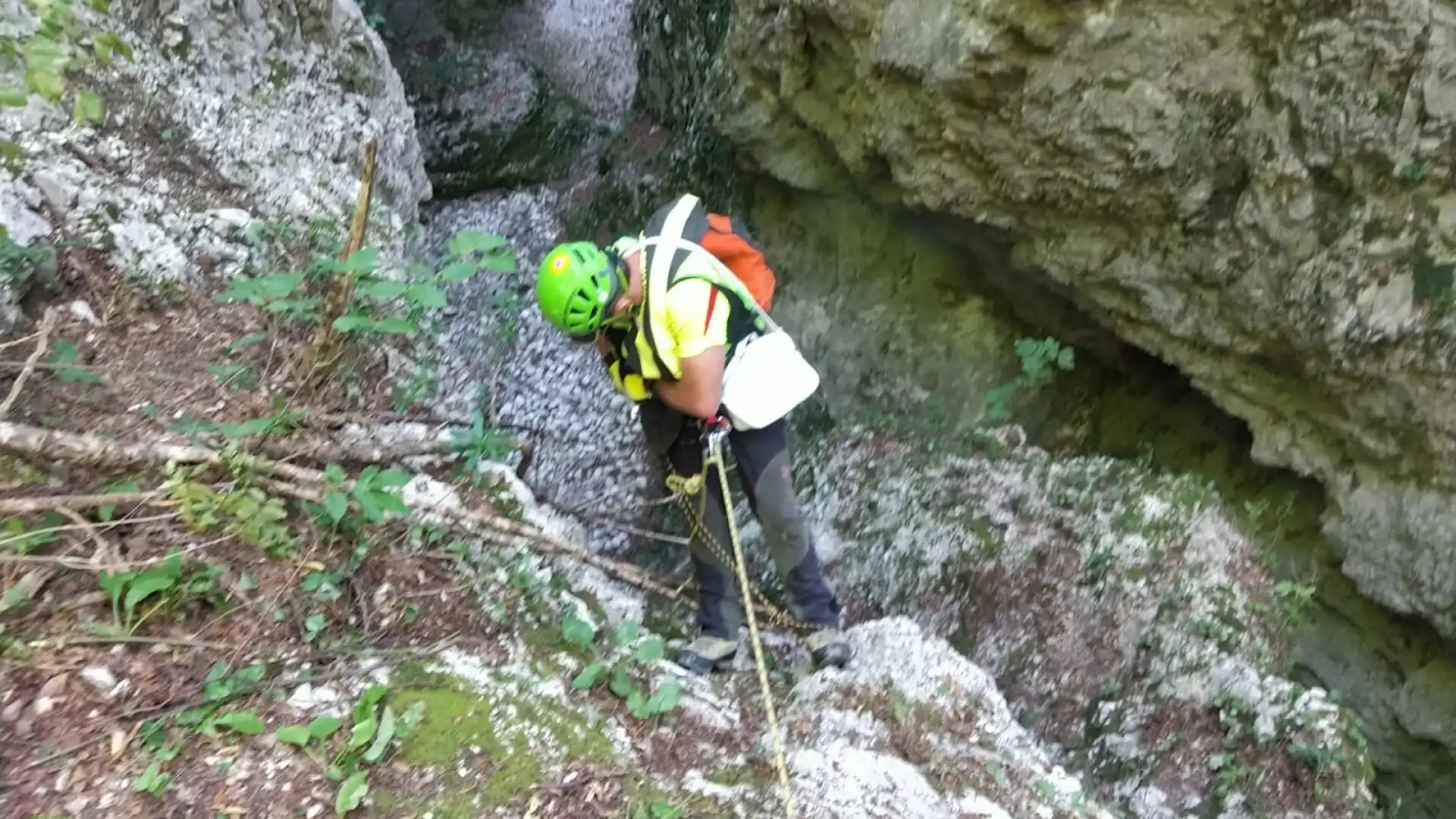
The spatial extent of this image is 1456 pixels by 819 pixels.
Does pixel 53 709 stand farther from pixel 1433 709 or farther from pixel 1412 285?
pixel 1433 709

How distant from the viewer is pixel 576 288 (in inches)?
121

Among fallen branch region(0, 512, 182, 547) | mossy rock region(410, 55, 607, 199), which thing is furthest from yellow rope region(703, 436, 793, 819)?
mossy rock region(410, 55, 607, 199)

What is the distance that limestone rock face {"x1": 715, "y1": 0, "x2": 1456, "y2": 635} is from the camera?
3697mm

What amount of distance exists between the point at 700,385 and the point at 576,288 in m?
0.57

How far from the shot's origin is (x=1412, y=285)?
3.79 m

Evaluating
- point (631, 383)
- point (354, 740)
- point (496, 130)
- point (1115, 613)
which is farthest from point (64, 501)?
point (496, 130)

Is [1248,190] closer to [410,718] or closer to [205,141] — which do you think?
[410,718]

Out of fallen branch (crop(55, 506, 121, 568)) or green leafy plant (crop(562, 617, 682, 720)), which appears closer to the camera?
fallen branch (crop(55, 506, 121, 568))

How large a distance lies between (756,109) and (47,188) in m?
4.37

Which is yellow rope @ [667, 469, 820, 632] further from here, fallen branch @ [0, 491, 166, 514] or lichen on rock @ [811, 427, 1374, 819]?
fallen branch @ [0, 491, 166, 514]

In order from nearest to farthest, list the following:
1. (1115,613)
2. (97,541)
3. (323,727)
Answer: (323,727) → (97,541) → (1115,613)

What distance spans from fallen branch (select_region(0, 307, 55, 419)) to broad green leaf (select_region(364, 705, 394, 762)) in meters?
1.41

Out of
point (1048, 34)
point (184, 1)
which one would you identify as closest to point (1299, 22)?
point (1048, 34)

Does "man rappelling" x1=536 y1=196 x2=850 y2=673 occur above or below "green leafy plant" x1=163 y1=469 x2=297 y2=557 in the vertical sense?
above
